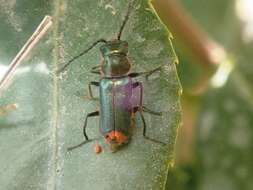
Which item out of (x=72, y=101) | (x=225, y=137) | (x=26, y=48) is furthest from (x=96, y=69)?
(x=225, y=137)

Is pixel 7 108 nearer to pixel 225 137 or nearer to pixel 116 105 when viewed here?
pixel 116 105

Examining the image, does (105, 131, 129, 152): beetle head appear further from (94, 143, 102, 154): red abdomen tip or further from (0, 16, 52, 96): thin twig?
(0, 16, 52, 96): thin twig

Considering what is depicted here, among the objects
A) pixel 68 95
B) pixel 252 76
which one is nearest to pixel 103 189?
pixel 68 95

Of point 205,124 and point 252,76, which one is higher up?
point 252,76

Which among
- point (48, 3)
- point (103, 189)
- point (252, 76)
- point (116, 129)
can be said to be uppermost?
point (48, 3)

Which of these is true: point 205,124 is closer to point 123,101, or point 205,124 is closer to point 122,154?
point 123,101

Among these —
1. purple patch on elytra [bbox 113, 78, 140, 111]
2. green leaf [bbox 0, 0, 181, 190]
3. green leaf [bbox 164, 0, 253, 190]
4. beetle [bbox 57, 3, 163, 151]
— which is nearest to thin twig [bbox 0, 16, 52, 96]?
green leaf [bbox 0, 0, 181, 190]
